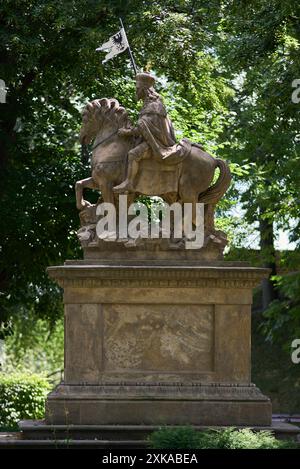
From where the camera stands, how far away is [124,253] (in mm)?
17312

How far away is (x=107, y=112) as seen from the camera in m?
18.0

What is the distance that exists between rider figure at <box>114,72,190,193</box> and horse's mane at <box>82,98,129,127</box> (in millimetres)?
247

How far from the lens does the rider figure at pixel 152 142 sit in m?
17.5

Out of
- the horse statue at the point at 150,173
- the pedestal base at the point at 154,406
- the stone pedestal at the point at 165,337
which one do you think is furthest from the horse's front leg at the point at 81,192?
the pedestal base at the point at 154,406

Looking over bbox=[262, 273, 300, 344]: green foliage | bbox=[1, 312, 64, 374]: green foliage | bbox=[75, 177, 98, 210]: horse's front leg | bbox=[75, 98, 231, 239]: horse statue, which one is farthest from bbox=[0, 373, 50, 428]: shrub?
bbox=[75, 98, 231, 239]: horse statue

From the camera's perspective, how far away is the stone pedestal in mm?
16781

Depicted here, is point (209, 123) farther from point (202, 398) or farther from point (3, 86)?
point (202, 398)

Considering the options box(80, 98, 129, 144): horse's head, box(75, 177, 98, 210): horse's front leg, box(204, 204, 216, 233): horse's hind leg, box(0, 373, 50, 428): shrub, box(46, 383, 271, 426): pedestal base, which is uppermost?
box(80, 98, 129, 144): horse's head

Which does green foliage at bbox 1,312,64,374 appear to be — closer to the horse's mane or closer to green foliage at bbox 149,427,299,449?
the horse's mane

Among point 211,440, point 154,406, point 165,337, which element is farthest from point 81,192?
point 211,440

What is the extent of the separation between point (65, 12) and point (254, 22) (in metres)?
3.70

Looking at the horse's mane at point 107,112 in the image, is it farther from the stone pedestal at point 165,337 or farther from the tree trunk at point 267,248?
the tree trunk at point 267,248

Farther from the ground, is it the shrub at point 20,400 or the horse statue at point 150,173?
the horse statue at point 150,173

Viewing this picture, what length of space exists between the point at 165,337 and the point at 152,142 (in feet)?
8.73
